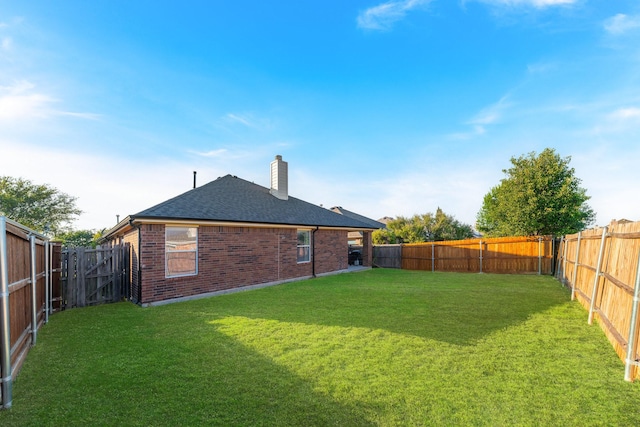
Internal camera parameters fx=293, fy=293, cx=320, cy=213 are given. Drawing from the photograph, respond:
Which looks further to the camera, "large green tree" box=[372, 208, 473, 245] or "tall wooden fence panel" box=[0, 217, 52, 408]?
"large green tree" box=[372, 208, 473, 245]

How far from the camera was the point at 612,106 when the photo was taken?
10.2 metres

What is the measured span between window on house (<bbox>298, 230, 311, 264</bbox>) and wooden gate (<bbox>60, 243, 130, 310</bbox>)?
22.2 ft

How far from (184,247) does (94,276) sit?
2601 millimetres

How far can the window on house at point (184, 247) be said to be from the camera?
919cm

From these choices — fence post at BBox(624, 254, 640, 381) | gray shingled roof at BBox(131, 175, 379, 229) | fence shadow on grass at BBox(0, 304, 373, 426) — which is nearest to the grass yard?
fence shadow on grass at BBox(0, 304, 373, 426)

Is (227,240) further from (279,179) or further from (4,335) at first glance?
(4,335)

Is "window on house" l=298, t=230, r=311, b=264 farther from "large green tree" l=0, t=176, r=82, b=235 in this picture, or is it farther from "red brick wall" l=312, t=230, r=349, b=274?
"large green tree" l=0, t=176, r=82, b=235

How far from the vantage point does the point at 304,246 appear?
13961 millimetres

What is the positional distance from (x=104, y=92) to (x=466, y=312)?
44.6ft

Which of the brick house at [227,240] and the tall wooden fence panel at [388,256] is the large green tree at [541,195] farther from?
the brick house at [227,240]

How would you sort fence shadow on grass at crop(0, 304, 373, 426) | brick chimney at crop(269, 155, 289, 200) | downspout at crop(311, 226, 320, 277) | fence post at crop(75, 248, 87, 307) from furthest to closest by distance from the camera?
brick chimney at crop(269, 155, 289, 200) → downspout at crop(311, 226, 320, 277) → fence post at crop(75, 248, 87, 307) → fence shadow on grass at crop(0, 304, 373, 426)

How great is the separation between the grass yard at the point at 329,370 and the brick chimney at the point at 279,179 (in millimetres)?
8560

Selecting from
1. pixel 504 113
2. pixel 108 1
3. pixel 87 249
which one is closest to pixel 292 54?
pixel 108 1

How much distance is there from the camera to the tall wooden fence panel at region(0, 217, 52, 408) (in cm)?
322
